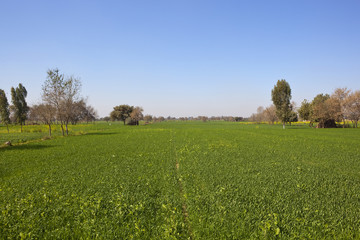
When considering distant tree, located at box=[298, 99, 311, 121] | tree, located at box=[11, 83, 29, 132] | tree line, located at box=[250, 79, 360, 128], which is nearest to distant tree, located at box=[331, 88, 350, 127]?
tree line, located at box=[250, 79, 360, 128]

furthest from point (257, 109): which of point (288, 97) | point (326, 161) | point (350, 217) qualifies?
point (350, 217)

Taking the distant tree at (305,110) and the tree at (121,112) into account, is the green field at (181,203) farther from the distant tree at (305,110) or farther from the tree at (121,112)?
the tree at (121,112)

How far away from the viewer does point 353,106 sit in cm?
6450

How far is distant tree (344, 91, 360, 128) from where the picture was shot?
209 ft

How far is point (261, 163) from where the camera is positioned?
15328mm

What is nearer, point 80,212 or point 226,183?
point 80,212

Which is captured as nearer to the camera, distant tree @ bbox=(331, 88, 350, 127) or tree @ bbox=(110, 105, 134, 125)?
distant tree @ bbox=(331, 88, 350, 127)

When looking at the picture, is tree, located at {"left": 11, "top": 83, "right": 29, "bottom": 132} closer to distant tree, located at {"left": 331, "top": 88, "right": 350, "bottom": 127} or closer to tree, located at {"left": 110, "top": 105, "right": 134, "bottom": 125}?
tree, located at {"left": 110, "top": 105, "right": 134, "bottom": 125}

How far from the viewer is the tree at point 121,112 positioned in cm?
12225

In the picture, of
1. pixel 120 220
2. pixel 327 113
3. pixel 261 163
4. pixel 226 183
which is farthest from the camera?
pixel 327 113

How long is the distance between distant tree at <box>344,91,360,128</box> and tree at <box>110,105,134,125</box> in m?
114

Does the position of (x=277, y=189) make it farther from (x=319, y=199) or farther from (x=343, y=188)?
(x=343, y=188)

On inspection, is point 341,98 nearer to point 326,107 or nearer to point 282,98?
point 326,107

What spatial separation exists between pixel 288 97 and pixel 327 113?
14710 millimetres
